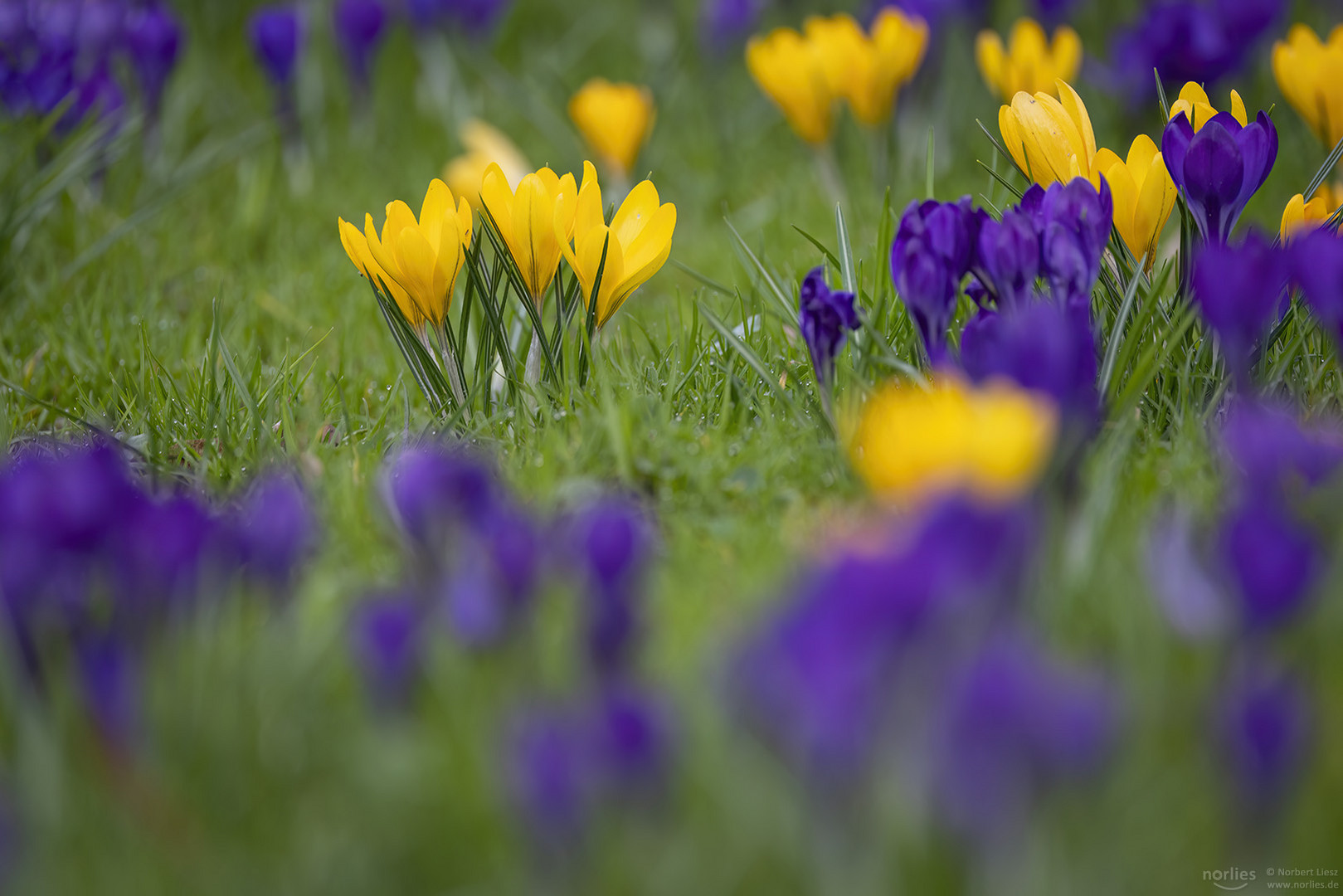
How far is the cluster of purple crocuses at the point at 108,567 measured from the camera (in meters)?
0.94

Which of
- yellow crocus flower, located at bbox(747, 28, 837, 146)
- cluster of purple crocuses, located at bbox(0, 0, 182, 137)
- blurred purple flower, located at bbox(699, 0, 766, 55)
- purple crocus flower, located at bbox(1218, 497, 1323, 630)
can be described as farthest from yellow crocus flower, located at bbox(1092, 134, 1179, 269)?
blurred purple flower, located at bbox(699, 0, 766, 55)

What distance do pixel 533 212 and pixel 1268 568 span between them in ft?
3.64

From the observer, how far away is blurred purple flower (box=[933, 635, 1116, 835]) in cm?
75

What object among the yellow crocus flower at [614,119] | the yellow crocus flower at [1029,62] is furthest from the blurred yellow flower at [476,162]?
the yellow crocus flower at [1029,62]

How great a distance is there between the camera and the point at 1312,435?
3.78 feet

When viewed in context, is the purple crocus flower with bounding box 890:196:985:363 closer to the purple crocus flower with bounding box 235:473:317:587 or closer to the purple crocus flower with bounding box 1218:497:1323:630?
the purple crocus flower with bounding box 1218:497:1323:630

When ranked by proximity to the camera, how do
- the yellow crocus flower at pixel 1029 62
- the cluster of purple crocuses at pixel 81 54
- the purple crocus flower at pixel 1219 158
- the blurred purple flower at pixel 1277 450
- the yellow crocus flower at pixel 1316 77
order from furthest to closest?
the cluster of purple crocuses at pixel 81 54 < the yellow crocus flower at pixel 1029 62 < the yellow crocus flower at pixel 1316 77 < the purple crocus flower at pixel 1219 158 < the blurred purple flower at pixel 1277 450

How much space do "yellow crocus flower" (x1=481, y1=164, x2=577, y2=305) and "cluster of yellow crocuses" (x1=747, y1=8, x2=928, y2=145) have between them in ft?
4.32

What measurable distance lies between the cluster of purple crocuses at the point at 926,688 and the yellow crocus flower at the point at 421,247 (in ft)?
3.05

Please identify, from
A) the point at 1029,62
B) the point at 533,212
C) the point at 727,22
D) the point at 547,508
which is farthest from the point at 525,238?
the point at 727,22

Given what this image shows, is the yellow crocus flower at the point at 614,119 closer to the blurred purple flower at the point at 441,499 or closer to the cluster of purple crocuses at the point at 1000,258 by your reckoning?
the cluster of purple crocuses at the point at 1000,258

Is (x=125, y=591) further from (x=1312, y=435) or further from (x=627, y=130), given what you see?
(x=627, y=130)

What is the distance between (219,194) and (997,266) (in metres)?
2.61

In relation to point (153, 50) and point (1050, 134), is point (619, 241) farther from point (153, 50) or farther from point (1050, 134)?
point (153, 50)
